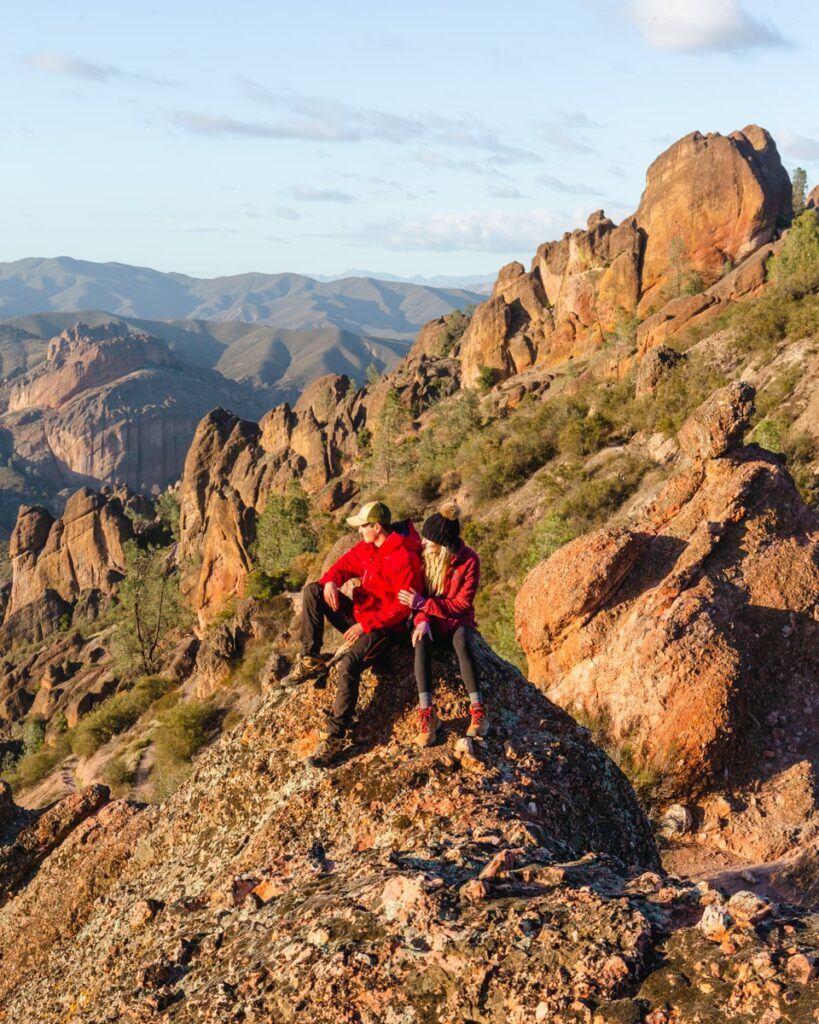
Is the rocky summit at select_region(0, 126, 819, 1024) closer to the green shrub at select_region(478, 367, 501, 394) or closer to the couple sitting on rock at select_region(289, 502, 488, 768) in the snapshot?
the couple sitting on rock at select_region(289, 502, 488, 768)

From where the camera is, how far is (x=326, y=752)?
7.01 metres

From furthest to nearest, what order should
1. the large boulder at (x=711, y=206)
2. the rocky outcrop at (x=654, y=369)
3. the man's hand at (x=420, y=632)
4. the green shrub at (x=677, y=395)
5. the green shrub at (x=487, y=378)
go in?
1. the green shrub at (x=487, y=378)
2. the large boulder at (x=711, y=206)
3. the rocky outcrop at (x=654, y=369)
4. the green shrub at (x=677, y=395)
5. the man's hand at (x=420, y=632)

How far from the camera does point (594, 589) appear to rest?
13.8 meters

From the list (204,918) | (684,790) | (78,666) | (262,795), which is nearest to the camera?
(204,918)

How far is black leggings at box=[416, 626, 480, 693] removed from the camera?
23.4ft

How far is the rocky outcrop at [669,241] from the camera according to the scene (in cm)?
6912

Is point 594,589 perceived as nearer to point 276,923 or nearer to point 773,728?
point 773,728

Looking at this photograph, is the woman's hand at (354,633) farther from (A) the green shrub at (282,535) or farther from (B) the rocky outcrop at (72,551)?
(B) the rocky outcrop at (72,551)

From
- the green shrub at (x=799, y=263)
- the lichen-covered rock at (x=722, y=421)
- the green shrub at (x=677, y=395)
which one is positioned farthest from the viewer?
the green shrub at (x=799, y=263)

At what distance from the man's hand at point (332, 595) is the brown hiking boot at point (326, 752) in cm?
134

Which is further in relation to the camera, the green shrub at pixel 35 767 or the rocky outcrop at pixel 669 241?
the rocky outcrop at pixel 669 241

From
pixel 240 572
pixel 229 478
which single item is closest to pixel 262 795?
pixel 240 572

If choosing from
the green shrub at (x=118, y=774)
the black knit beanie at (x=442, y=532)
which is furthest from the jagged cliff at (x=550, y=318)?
the black knit beanie at (x=442, y=532)

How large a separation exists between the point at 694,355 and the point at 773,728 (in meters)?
28.7
